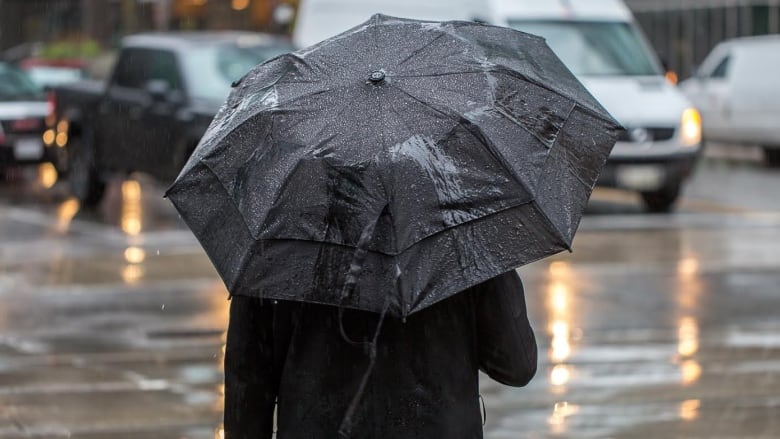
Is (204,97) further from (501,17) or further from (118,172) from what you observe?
(501,17)

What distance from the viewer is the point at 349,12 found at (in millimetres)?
17141

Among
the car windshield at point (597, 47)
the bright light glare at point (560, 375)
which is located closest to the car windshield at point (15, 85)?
the car windshield at point (597, 47)

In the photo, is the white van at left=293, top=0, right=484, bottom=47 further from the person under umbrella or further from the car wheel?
the person under umbrella

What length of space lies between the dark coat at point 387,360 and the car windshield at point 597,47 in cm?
1215

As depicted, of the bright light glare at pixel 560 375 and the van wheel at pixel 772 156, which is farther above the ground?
the van wheel at pixel 772 156

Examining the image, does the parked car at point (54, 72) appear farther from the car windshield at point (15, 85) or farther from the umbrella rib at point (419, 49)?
the umbrella rib at point (419, 49)

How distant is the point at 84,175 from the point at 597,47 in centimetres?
579

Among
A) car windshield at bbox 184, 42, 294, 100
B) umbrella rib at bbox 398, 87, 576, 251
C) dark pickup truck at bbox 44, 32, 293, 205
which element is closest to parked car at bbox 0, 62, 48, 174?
dark pickup truck at bbox 44, 32, 293, 205

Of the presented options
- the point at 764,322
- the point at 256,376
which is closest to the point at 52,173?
the point at 764,322

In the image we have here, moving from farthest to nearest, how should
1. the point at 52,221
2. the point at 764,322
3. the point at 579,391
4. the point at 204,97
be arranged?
the point at 52,221, the point at 204,97, the point at 764,322, the point at 579,391

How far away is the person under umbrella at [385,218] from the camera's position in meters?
2.72

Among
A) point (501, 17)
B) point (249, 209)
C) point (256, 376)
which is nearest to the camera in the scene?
point (249, 209)

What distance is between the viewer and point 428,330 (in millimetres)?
2887

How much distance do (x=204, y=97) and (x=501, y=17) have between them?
3.69 m
